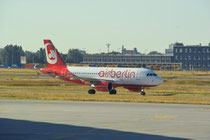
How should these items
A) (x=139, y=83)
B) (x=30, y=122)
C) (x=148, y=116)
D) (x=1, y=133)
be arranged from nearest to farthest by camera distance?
(x=1, y=133) < (x=30, y=122) < (x=148, y=116) < (x=139, y=83)

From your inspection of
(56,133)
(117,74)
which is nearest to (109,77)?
(117,74)

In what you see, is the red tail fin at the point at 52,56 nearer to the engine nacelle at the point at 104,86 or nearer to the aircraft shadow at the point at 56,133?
→ the engine nacelle at the point at 104,86

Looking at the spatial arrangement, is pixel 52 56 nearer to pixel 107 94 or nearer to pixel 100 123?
pixel 107 94

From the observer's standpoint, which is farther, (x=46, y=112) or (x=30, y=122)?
(x=46, y=112)

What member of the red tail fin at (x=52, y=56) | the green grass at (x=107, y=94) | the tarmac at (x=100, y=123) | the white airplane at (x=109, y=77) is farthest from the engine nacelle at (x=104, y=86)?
the tarmac at (x=100, y=123)

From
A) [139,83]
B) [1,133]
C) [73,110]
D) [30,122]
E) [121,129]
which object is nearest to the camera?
[1,133]

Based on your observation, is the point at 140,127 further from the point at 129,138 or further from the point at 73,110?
the point at 73,110

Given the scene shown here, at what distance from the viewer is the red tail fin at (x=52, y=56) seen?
6469 cm

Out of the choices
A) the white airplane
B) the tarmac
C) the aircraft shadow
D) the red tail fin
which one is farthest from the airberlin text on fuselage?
the aircraft shadow

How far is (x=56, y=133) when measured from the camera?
936 inches

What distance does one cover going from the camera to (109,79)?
2360 inches

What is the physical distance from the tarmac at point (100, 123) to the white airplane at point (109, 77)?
19941mm

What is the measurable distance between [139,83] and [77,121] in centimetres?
3017

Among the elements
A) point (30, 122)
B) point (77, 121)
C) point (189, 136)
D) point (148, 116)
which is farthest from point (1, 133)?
point (148, 116)
